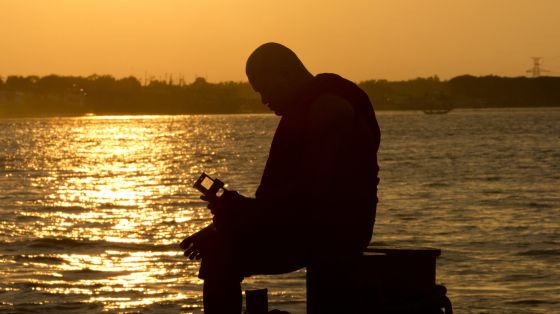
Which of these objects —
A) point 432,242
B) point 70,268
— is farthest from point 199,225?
point 70,268

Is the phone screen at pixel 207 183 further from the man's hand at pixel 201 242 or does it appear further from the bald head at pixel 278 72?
the bald head at pixel 278 72

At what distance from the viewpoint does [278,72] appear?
223 inches

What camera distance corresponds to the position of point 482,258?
56.7ft

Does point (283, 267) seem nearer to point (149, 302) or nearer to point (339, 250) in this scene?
point (339, 250)

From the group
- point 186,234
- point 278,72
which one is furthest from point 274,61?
point 186,234

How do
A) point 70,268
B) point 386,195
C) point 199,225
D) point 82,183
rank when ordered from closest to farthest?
point 70,268 → point 199,225 → point 386,195 → point 82,183

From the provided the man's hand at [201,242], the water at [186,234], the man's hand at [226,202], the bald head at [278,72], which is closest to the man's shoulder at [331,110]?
the bald head at [278,72]

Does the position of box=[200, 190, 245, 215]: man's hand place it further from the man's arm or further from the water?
the water

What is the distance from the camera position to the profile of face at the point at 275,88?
18.6 feet

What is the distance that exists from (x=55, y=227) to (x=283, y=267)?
18654 millimetres

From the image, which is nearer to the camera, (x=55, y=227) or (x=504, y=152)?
(x=55, y=227)

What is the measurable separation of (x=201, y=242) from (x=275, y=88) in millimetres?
810

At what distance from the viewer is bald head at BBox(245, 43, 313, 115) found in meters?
5.65

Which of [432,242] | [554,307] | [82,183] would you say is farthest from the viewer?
[82,183]
